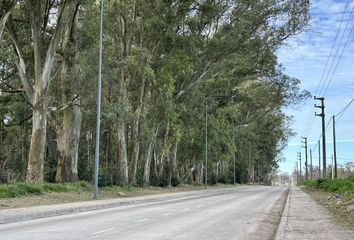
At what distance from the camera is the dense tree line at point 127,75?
32.2 m

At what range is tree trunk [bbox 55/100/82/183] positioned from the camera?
34.4 meters

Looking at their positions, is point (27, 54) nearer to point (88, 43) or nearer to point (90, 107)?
point (88, 43)

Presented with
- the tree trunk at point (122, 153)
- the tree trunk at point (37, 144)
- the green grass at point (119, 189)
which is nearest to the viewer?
the tree trunk at point (37, 144)

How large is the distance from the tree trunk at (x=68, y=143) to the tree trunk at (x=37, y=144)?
369 centimetres

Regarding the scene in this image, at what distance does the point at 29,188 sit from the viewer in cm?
2723

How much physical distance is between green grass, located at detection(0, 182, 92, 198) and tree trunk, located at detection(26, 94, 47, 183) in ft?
4.24

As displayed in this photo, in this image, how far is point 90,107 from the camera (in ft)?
110

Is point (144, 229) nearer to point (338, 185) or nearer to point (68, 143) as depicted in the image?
point (68, 143)

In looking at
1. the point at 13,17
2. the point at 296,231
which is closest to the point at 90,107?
the point at 13,17

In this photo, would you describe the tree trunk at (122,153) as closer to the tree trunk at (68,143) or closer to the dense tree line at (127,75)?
the dense tree line at (127,75)

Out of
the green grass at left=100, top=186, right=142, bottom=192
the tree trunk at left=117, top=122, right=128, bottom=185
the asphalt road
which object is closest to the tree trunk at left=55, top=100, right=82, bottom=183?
the green grass at left=100, top=186, right=142, bottom=192

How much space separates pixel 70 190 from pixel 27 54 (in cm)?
1086

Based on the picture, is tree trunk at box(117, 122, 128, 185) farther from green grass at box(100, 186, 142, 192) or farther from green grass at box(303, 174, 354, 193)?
green grass at box(303, 174, 354, 193)

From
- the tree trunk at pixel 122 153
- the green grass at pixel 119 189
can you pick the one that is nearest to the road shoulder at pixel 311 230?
the green grass at pixel 119 189
